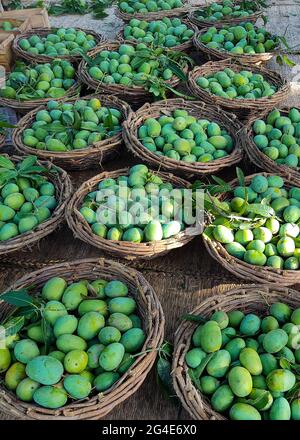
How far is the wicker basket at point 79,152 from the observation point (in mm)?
1906

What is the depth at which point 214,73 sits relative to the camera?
2436mm

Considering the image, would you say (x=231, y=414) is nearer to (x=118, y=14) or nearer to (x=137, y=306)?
(x=137, y=306)

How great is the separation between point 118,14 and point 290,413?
2.93 meters

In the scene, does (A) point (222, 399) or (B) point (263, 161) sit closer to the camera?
(A) point (222, 399)

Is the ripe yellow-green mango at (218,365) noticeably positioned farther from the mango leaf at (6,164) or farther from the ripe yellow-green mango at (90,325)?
the mango leaf at (6,164)

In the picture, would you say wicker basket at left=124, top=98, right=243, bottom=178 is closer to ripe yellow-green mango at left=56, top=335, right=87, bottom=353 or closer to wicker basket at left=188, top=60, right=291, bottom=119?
wicker basket at left=188, top=60, right=291, bottom=119

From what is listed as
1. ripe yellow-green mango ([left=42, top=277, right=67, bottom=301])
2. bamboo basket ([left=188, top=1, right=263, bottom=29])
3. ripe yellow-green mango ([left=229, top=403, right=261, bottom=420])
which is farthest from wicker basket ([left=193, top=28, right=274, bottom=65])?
ripe yellow-green mango ([left=229, top=403, right=261, bottom=420])

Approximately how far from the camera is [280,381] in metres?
1.11

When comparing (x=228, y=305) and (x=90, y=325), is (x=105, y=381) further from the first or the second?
(x=228, y=305)

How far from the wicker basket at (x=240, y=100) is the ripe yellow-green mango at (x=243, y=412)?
1.50m

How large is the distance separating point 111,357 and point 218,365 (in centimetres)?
29

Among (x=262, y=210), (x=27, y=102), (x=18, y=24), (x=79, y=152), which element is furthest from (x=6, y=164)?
(x=18, y=24)

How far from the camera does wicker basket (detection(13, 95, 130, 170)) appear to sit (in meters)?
1.91

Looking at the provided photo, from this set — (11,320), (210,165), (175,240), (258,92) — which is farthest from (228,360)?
(258,92)
